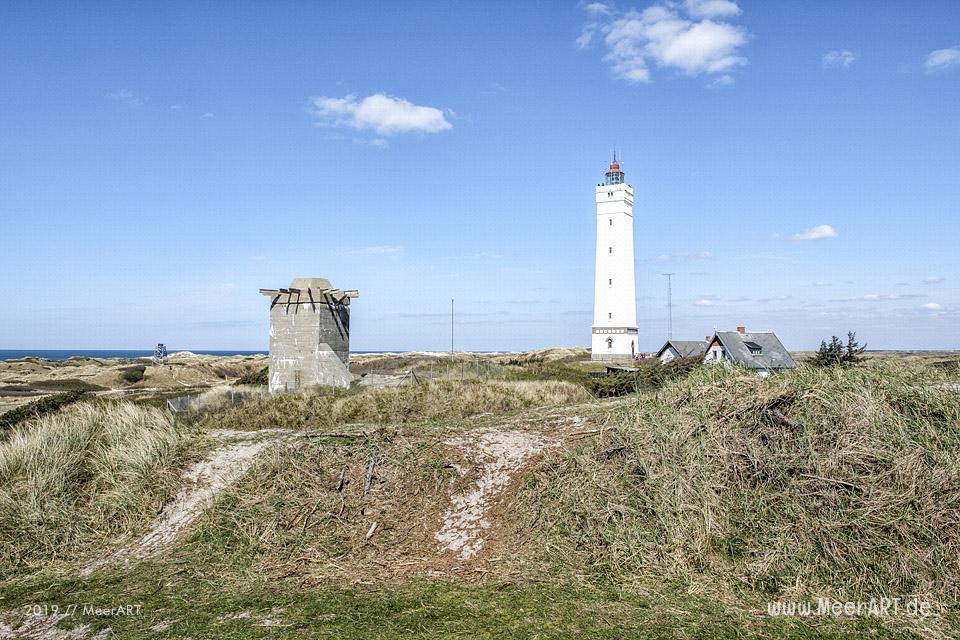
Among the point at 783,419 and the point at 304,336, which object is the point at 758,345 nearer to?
the point at 304,336

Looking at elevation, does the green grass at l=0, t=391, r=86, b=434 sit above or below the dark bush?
below

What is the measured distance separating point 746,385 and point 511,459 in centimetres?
376

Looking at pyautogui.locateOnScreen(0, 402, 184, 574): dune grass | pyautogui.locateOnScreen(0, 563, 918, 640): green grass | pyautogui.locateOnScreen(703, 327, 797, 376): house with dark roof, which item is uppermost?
pyautogui.locateOnScreen(703, 327, 797, 376): house with dark roof

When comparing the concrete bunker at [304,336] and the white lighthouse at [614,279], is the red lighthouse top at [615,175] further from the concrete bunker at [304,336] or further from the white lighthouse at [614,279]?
the concrete bunker at [304,336]

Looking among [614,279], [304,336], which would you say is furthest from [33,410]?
[614,279]

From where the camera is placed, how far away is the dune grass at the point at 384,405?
1686 centimetres

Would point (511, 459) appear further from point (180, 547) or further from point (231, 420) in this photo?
point (231, 420)

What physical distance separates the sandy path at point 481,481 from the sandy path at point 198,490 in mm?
3512

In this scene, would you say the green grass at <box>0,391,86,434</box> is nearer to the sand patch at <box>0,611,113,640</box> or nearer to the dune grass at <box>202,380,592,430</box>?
the dune grass at <box>202,380,592,430</box>

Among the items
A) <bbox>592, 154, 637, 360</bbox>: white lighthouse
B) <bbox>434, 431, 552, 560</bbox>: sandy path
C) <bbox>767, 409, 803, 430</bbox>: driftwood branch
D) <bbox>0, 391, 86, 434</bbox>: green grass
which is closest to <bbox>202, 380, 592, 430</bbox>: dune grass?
<bbox>434, 431, 552, 560</bbox>: sandy path

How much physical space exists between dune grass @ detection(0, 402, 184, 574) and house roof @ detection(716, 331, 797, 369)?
27.3 meters

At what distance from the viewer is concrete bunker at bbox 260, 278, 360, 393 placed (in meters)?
20.9

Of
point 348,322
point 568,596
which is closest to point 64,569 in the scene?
point 568,596

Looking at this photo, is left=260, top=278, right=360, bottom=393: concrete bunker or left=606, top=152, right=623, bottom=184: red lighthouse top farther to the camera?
left=606, top=152, right=623, bottom=184: red lighthouse top
